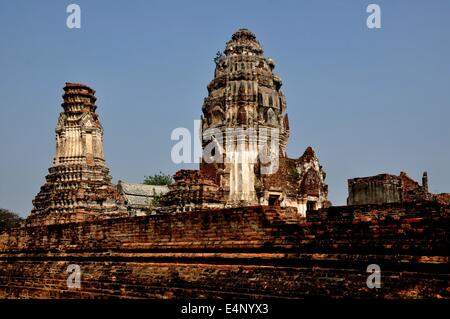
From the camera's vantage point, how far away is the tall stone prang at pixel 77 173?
64.1ft

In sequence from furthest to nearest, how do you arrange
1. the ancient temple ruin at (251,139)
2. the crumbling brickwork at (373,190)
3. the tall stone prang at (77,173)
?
the ancient temple ruin at (251,139) → the tall stone prang at (77,173) → the crumbling brickwork at (373,190)

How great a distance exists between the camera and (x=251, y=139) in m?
26.7

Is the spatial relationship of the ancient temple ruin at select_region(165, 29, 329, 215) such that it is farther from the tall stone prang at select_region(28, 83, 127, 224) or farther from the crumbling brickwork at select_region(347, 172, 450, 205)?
the crumbling brickwork at select_region(347, 172, 450, 205)

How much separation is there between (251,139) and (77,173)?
9502 mm

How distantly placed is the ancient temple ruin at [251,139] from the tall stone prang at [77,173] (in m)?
6.25

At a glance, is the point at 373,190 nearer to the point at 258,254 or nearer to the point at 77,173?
the point at 258,254

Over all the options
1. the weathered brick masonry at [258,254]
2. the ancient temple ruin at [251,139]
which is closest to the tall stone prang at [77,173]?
the ancient temple ruin at [251,139]

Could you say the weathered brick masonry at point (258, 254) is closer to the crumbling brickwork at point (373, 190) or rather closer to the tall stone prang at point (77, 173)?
the tall stone prang at point (77, 173)

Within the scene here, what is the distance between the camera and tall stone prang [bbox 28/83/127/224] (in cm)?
1955

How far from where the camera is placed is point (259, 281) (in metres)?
7.16

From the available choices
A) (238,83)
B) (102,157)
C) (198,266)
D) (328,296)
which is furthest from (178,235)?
(238,83)

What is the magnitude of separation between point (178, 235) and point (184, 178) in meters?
10.1

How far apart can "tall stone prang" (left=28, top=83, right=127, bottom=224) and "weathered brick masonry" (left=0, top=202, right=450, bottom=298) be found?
7728 millimetres
